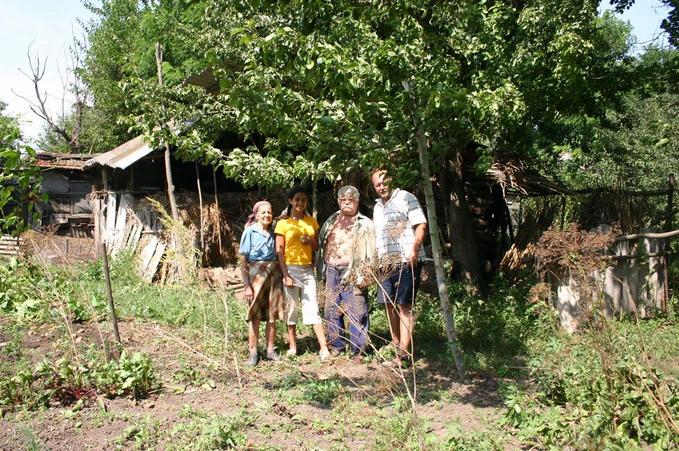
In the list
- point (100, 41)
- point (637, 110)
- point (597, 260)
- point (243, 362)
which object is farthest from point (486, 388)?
point (100, 41)

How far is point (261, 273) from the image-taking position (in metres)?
5.93

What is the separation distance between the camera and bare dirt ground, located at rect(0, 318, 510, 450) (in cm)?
387

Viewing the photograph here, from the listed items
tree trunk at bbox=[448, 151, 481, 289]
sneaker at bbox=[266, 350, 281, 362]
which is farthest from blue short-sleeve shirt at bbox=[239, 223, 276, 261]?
tree trunk at bbox=[448, 151, 481, 289]

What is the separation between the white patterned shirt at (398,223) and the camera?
5387mm

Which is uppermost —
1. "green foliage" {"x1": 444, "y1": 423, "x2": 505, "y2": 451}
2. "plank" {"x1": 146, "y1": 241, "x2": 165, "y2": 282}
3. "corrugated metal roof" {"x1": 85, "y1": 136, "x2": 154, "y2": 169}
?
"corrugated metal roof" {"x1": 85, "y1": 136, "x2": 154, "y2": 169}

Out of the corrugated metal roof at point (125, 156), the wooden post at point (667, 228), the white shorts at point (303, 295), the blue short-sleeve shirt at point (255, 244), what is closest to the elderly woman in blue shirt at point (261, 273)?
the blue short-sleeve shirt at point (255, 244)

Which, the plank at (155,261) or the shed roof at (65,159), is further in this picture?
the shed roof at (65,159)

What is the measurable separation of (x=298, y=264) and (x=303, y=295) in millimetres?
325

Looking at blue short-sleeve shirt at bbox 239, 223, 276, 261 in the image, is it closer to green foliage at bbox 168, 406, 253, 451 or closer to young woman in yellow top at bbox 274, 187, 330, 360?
young woman in yellow top at bbox 274, 187, 330, 360

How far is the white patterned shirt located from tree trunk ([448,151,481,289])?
300cm

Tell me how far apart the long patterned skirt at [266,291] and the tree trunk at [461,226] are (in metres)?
3.36

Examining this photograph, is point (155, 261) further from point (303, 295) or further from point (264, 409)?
point (264, 409)

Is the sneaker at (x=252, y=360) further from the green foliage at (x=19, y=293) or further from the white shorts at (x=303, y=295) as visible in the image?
the green foliage at (x=19, y=293)

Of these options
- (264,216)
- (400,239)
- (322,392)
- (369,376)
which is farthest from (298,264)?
(322,392)
